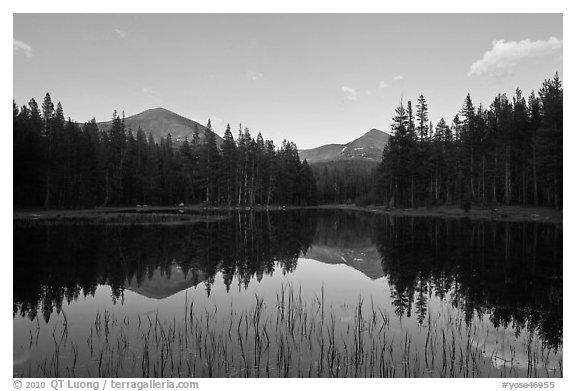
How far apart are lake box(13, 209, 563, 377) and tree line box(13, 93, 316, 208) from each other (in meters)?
40.2

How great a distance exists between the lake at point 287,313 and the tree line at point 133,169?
40.2 metres

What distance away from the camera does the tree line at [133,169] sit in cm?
5488

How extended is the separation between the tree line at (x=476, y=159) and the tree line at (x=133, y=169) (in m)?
37.4

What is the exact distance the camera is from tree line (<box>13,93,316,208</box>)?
5488cm

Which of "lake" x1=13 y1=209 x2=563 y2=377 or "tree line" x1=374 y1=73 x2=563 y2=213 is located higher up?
"tree line" x1=374 y1=73 x2=563 y2=213

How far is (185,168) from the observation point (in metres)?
90.6

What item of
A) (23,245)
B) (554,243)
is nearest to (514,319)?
(554,243)

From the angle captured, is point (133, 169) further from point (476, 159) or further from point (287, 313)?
point (287, 313)

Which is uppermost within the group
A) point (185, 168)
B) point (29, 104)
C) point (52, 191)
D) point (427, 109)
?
point (29, 104)

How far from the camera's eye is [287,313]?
10.4m

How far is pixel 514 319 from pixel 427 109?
60.5 metres

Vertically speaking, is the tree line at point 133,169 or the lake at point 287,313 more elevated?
the tree line at point 133,169

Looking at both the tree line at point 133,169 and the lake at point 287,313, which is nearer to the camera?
the lake at point 287,313
